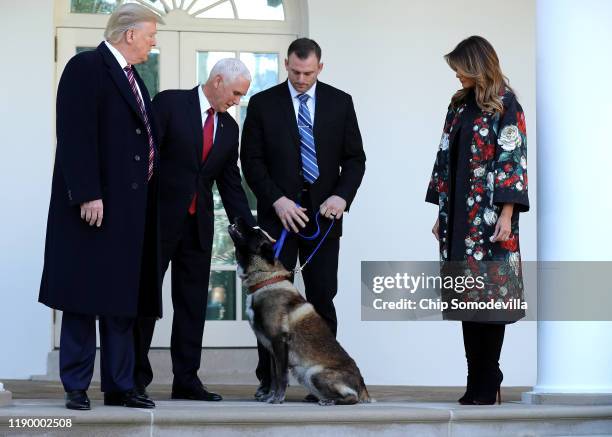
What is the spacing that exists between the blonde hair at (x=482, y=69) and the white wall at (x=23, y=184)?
10.5 ft

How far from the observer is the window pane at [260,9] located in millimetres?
7983

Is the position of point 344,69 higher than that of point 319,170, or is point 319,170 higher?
point 344,69

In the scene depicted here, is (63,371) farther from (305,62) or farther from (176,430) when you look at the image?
(305,62)

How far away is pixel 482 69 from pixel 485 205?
2.07 ft

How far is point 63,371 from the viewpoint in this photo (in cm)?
488

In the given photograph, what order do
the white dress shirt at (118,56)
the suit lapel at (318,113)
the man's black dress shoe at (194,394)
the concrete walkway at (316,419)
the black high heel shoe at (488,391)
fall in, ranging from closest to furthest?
the concrete walkway at (316,419) < the white dress shirt at (118,56) < the black high heel shoe at (488,391) < the man's black dress shoe at (194,394) < the suit lapel at (318,113)

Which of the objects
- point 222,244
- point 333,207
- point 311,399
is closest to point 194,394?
point 311,399

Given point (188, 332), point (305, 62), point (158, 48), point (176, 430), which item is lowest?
point (176, 430)

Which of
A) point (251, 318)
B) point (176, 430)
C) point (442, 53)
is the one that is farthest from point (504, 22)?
point (176, 430)

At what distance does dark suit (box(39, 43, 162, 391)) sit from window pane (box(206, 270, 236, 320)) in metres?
2.82

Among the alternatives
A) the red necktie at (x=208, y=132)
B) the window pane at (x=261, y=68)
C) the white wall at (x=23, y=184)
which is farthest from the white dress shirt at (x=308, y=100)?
the white wall at (x=23, y=184)

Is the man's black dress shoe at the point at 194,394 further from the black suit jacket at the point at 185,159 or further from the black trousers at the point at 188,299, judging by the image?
the black suit jacket at the point at 185,159

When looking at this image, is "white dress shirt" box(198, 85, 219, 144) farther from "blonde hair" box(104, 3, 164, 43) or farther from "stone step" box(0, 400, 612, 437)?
"stone step" box(0, 400, 612, 437)

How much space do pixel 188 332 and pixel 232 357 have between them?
1.92 meters
